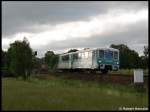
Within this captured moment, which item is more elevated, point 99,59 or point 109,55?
point 109,55

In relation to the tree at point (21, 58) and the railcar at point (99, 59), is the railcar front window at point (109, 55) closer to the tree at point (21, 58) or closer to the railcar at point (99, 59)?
the railcar at point (99, 59)

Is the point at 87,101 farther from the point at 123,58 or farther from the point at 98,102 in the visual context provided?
the point at 123,58

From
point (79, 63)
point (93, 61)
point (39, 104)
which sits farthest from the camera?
point (79, 63)

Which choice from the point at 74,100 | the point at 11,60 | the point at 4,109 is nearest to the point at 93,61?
the point at 11,60

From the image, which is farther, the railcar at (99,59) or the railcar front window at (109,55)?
the railcar front window at (109,55)

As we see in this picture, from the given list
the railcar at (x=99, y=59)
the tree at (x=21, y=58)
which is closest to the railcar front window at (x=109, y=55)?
the railcar at (x=99, y=59)

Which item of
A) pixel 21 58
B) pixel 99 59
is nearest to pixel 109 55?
pixel 99 59

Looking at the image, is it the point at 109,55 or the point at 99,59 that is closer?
the point at 99,59

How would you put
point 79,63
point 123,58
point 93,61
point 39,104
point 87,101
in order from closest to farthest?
point 39,104, point 87,101, point 93,61, point 79,63, point 123,58

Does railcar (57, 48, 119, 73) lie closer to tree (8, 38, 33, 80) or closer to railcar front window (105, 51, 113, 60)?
railcar front window (105, 51, 113, 60)

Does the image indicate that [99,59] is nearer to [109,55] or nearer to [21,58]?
[109,55]

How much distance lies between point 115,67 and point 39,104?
2692 centimetres

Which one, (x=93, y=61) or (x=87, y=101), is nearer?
(x=87, y=101)

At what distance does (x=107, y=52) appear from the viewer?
41.1 metres
